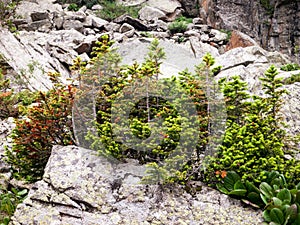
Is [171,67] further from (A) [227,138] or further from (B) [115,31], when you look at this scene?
(B) [115,31]

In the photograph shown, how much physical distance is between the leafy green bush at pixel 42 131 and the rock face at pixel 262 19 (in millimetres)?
15605

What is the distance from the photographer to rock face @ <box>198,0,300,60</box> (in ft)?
60.4

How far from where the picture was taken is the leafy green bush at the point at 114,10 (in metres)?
23.3

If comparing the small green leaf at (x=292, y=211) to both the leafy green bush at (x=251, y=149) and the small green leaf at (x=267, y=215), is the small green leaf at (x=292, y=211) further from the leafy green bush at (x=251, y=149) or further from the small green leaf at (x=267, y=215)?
the leafy green bush at (x=251, y=149)

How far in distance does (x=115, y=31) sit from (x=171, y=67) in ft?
35.9

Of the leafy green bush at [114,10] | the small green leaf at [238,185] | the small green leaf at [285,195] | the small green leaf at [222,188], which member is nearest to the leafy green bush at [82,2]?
the leafy green bush at [114,10]

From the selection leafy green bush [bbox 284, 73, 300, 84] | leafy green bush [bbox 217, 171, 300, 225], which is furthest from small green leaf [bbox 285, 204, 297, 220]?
leafy green bush [bbox 284, 73, 300, 84]

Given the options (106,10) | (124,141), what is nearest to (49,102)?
(124,141)

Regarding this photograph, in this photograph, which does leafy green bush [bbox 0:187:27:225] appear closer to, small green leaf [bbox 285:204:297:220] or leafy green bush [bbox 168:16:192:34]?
small green leaf [bbox 285:204:297:220]

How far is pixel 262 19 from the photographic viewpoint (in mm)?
20359

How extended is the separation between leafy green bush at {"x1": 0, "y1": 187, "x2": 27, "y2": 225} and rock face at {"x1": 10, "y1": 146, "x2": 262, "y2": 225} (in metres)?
0.93

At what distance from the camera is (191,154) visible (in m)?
4.68

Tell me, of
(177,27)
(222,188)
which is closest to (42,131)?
(222,188)

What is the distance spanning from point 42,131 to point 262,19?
18102mm
